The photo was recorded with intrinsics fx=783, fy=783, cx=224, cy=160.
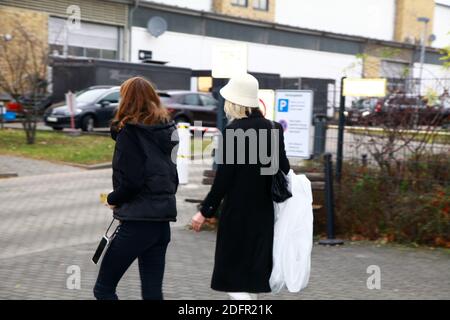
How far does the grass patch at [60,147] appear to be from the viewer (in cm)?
1833

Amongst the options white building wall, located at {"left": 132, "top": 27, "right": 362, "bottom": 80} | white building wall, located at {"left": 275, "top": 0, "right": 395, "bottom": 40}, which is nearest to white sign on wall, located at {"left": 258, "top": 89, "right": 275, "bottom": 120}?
white building wall, located at {"left": 132, "top": 27, "right": 362, "bottom": 80}

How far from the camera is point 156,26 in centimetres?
3853

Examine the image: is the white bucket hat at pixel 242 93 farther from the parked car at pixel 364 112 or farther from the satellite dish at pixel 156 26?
the satellite dish at pixel 156 26

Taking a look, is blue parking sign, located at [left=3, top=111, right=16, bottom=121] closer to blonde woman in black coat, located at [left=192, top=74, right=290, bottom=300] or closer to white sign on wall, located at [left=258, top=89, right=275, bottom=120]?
white sign on wall, located at [left=258, top=89, right=275, bottom=120]

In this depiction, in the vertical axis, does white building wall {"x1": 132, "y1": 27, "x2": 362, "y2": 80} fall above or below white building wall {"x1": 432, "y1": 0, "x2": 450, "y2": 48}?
below

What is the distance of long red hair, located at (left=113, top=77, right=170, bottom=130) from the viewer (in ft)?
16.6

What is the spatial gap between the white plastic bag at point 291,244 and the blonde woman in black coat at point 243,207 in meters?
0.05

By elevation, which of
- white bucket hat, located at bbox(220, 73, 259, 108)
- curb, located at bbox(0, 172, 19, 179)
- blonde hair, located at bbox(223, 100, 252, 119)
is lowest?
curb, located at bbox(0, 172, 19, 179)

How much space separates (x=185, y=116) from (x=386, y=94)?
55.1 ft

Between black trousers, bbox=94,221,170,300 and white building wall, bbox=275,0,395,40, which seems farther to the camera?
white building wall, bbox=275,0,395,40

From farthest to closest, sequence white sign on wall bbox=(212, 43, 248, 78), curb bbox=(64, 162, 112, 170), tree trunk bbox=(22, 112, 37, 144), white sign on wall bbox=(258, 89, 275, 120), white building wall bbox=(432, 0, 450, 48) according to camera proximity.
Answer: white building wall bbox=(432, 0, 450, 48) < tree trunk bbox=(22, 112, 37, 144) < curb bbox=(64, 162, 112, 170) < white sign on wall bbox=(258, 89, 275, 120) < white sign on wall bbox=(212, 43, 248, 78)

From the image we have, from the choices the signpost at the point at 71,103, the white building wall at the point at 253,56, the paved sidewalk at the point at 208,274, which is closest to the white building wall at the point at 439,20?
the white building wall at the point at 253,56

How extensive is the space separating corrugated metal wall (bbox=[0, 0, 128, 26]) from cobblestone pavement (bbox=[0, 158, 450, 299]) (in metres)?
24.0
